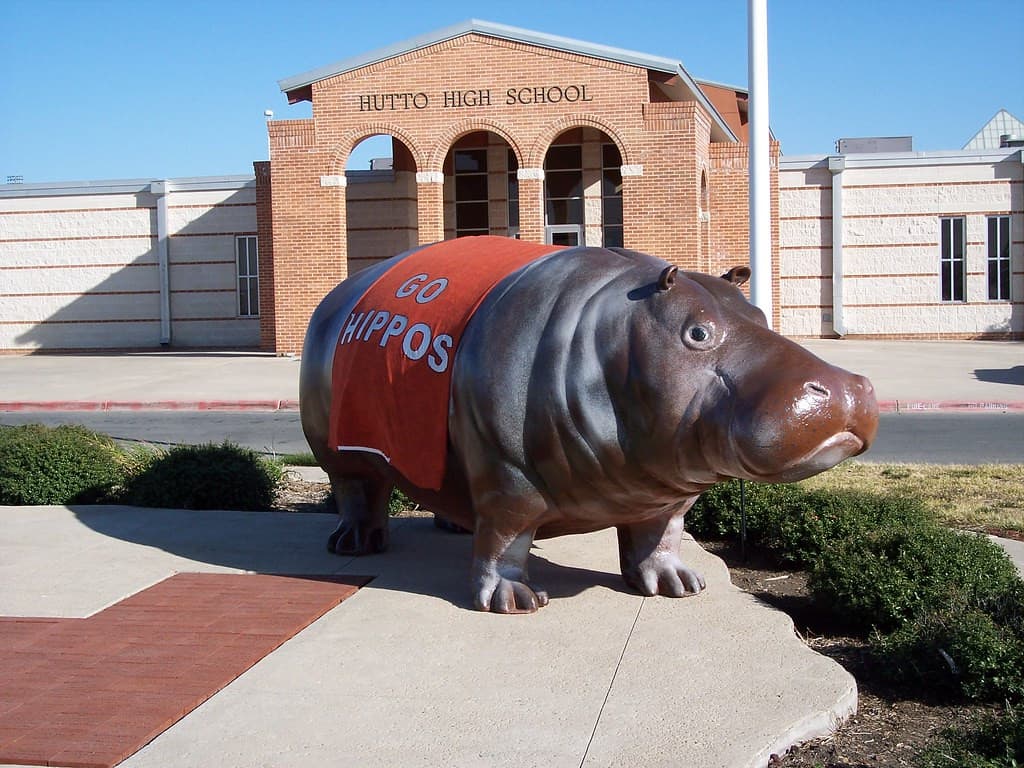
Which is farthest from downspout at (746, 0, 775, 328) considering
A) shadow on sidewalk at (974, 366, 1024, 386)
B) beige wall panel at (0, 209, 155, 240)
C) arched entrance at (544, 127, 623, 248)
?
beige wall panel at (0, 209, 155, 240)

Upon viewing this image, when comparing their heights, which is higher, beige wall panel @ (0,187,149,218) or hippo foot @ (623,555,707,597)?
beige wall panel @ (0,187,149,218)

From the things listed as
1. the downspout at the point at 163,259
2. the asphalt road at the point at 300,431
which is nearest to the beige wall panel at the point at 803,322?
the asphalt road at the point at 300,431

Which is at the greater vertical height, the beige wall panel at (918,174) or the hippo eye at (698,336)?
the beige wall panel at (918,174)

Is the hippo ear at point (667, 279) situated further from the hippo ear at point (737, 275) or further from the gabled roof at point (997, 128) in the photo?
the gabled roof at point (997, 128)

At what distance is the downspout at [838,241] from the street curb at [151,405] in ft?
53.6

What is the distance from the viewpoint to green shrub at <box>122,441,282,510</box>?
Answer: 26.9 feet

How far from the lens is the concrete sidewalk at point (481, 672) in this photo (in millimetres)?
3855

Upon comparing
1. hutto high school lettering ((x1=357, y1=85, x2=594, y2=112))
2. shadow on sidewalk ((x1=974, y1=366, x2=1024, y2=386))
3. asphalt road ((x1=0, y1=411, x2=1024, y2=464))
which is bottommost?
asphalt road ((x1=0, y1=411, x2=1024, y2=464))

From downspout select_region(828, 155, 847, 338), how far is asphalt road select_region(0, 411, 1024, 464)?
14.2m

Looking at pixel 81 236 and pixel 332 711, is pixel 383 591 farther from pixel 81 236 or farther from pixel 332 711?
pixel 81 236

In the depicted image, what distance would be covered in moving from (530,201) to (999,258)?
1226cm

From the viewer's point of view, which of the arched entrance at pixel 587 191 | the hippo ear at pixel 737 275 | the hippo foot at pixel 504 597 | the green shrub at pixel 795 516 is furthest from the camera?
the arched entrance at pixel 587 191

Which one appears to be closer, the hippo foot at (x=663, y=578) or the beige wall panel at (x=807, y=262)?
the hippo foot at (x=663, y=578)

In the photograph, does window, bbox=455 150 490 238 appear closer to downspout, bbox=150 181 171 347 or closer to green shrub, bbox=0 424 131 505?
downspout, bbox=150 181 171 347
